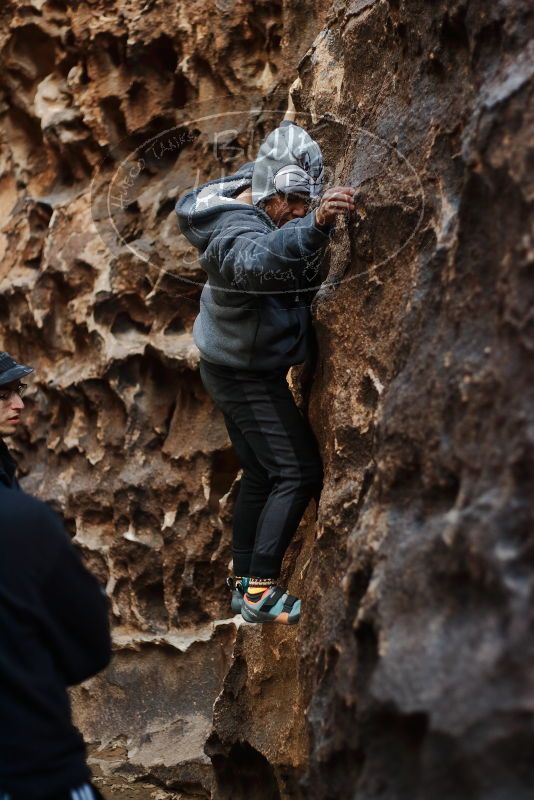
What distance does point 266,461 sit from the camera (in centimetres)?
256

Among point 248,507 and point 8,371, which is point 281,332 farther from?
point 8,371

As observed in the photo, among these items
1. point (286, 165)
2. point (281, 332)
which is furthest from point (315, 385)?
point (286, 165)

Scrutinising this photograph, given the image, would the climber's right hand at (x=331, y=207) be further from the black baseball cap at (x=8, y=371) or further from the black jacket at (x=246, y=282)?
the black baseball cap at (x=8, y=371)

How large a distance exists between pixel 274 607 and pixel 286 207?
103 cm

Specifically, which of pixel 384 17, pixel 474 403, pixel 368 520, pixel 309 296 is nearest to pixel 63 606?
pixel 368 520

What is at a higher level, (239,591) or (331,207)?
(331,207)

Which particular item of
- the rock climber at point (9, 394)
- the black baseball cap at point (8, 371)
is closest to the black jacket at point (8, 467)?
the rock climber at point (9, 394)

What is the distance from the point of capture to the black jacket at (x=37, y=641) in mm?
1607

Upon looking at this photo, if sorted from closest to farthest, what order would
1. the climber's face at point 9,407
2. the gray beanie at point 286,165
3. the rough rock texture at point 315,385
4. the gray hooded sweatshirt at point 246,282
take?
the rough rock texture at point 315,385
the gray hooded sweatshirt at point 246,282
the gray beanie at point 286,165
the climber's face at point 9,407

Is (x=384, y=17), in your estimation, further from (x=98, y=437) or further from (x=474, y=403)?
(x=98, y=437)

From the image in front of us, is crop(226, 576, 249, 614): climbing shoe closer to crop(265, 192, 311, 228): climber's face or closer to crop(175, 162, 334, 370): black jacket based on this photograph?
crop(175, 162, 334, 370): black jacket

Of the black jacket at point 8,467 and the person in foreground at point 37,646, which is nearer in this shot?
the person in foreground at point 37,646

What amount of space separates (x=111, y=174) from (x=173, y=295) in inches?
31.9

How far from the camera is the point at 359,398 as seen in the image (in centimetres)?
240
